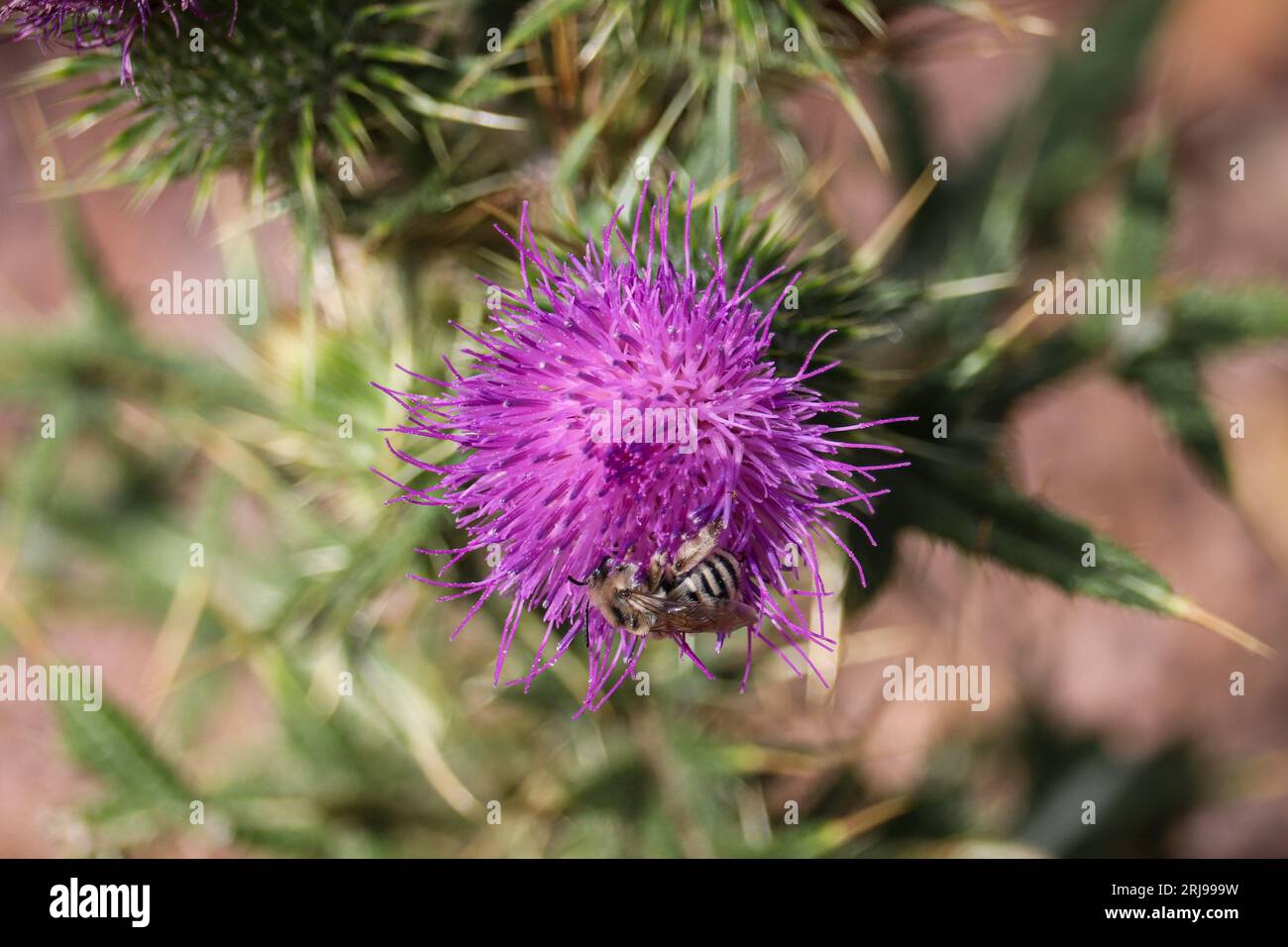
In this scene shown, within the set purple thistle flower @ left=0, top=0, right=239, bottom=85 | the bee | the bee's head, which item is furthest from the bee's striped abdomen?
purple thistle flower @ left=0, top=0, right=239, bottom=85

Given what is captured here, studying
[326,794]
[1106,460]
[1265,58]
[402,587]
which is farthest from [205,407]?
[1265,58]

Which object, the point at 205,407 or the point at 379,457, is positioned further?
the point at 205,407

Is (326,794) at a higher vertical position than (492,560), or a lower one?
lower

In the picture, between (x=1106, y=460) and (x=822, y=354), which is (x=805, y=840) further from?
(x=1106, y=460)

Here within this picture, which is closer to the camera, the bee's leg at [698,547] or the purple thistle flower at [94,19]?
the bee's leg at [698,547]

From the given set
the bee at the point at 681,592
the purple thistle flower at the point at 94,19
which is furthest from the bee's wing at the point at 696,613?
the purple thistle flower at the point at 94,19

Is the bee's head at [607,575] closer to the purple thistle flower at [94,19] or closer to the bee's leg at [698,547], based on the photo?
the bee's leg at [698,547]

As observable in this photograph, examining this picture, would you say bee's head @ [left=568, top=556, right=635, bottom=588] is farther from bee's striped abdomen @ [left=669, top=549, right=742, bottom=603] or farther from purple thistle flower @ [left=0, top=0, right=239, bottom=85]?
purple thistle flower @ [left=0, top=0, right=239, bottom=85]
